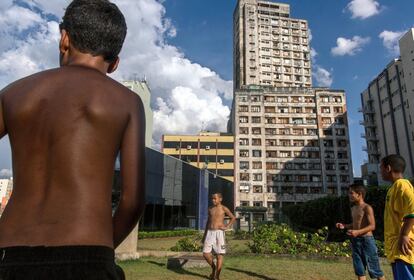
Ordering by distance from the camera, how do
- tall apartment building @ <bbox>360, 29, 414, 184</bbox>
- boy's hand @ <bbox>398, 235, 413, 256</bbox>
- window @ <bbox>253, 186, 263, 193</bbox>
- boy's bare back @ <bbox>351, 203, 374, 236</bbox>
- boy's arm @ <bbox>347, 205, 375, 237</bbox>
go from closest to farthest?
1. boy's hand @ <bbox>398, 235, 413, 256</bbox>
2. boy's arm @ <bbox>347, 205, 375, 237</bbox>
3. boy's bare back @ <bbox>351, 203, 374, 236</bbox>
4. tall apartment building @ <bbox>360, 29, 414, 184</bbox>
5. window @ <bbox>253, 186, 263, 193</bbox>

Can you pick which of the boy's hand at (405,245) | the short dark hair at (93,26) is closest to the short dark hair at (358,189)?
the boy's hand at (405,245)

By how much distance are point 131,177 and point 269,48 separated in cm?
10079

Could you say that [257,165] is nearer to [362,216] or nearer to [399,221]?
[362,216]

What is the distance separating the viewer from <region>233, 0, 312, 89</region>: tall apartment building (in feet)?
315

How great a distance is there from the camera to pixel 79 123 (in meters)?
1.47

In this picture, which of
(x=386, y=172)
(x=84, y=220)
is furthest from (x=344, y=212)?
(x=84, y=220)

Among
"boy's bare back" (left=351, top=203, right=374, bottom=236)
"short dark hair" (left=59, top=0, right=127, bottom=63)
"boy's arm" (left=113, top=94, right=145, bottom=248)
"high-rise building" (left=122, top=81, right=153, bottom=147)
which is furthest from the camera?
"high-rise building" (left=122, top=81, right=153, bottom=147)

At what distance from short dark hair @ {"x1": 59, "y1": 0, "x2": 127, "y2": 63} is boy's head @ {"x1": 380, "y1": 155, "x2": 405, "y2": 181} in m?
3.95

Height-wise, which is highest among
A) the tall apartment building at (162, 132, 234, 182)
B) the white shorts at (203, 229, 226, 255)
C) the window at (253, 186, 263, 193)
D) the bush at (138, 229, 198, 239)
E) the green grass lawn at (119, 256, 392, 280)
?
the tall apartment building at (162, 132, 234, 182)

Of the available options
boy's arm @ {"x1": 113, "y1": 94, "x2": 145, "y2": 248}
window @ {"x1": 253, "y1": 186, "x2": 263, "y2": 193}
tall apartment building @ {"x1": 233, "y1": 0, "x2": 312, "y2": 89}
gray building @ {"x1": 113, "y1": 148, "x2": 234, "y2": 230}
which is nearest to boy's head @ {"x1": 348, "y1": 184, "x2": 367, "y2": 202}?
boy's arm @ {"x1": 113, "y1": 94, "x2": 145, "y2": 248}

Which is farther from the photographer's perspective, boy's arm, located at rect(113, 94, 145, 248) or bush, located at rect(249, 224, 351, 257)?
bush, located at rect(249, 224, 351, 257)

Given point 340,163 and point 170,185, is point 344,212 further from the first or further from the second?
point 340,163

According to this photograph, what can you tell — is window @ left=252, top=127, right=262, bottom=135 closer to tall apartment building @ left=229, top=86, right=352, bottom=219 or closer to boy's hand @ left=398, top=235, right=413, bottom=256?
tall apartment building @ left=229, top=86, right=352, bottom=219

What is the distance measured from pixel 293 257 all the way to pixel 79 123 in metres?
12.5
